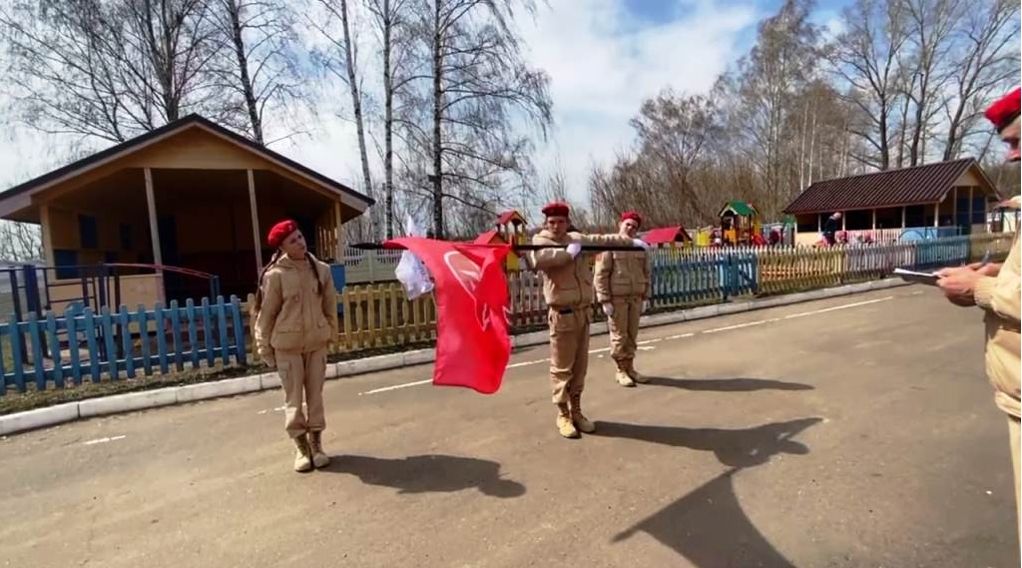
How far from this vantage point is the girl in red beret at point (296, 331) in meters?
3.94

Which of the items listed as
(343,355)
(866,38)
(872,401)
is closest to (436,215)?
(343,355)

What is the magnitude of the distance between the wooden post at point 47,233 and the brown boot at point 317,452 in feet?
31.2

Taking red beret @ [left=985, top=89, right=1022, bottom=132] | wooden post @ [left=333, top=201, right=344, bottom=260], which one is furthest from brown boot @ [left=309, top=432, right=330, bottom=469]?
wooden post @ [left=333, top=201, right=344, bottom=260]

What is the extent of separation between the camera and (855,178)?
30.2 m

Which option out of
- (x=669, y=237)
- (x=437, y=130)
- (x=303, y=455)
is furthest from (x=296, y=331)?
(x=669, y=237)

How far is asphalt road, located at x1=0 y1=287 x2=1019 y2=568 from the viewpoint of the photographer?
9.49 feet

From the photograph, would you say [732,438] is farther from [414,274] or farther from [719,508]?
[414,274]

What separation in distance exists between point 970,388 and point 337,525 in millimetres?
5933

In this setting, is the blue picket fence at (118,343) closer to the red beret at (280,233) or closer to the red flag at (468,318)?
the red beret at (280,233)

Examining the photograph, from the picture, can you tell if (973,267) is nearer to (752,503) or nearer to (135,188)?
(752,503)

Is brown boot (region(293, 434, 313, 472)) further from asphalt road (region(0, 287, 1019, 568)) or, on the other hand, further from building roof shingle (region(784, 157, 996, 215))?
building roof shingle (region(784, 157, 996, 215))

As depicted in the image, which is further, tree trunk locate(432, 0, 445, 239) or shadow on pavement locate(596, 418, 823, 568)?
tree trunk locate(432, 0, 445, 239)

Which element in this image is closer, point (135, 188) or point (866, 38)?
point (135, 188)

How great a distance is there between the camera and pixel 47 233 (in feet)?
33.6
